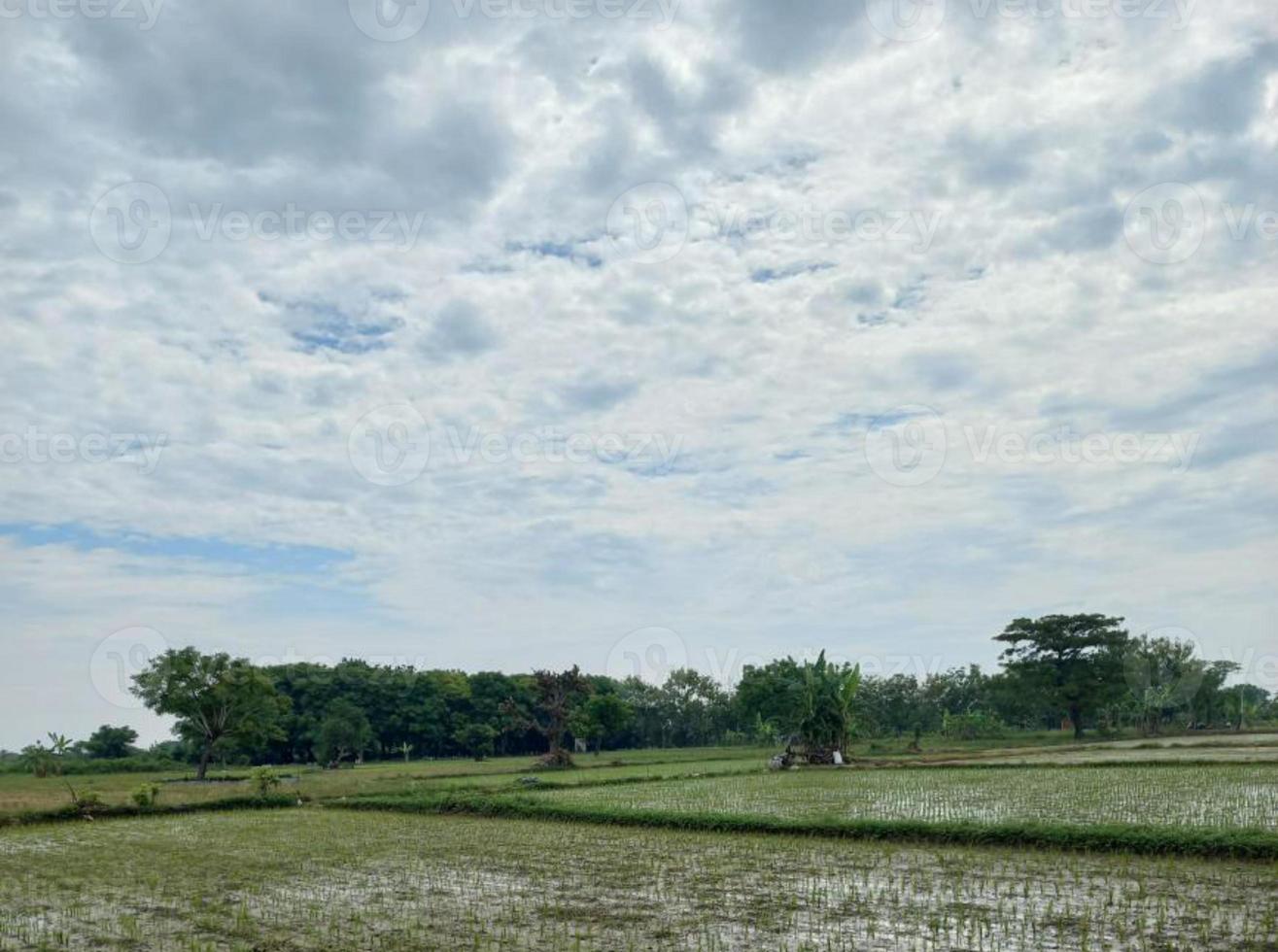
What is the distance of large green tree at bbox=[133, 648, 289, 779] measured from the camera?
46.1 metres

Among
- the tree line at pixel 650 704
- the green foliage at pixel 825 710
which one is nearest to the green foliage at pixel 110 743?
the tree line at pixel 650 704

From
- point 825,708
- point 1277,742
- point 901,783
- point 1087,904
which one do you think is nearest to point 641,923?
point 1087,904

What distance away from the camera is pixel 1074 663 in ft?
213

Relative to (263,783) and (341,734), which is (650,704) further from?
(263,783)

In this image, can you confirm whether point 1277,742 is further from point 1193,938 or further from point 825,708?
point 1193,938

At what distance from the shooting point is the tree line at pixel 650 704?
155 ft

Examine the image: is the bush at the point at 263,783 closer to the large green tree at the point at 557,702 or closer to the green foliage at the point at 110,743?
the large green tree at the point at 557,702

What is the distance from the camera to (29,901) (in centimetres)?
1469

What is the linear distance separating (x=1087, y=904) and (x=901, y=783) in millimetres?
19714

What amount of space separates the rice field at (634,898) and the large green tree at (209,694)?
2769 centimetres

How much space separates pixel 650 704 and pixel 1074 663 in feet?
127

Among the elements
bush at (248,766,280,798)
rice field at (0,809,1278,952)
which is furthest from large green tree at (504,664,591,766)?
rice field at (0,809,1278,952)

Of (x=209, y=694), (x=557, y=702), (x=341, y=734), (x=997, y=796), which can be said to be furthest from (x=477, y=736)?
(x=997, y=796)

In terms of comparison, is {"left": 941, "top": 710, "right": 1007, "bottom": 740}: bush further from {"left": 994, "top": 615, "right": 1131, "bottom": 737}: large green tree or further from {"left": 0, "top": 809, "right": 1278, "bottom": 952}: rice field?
{"left": 0, "top": 809, "right": 1278, "bottom": 952}: rice field
